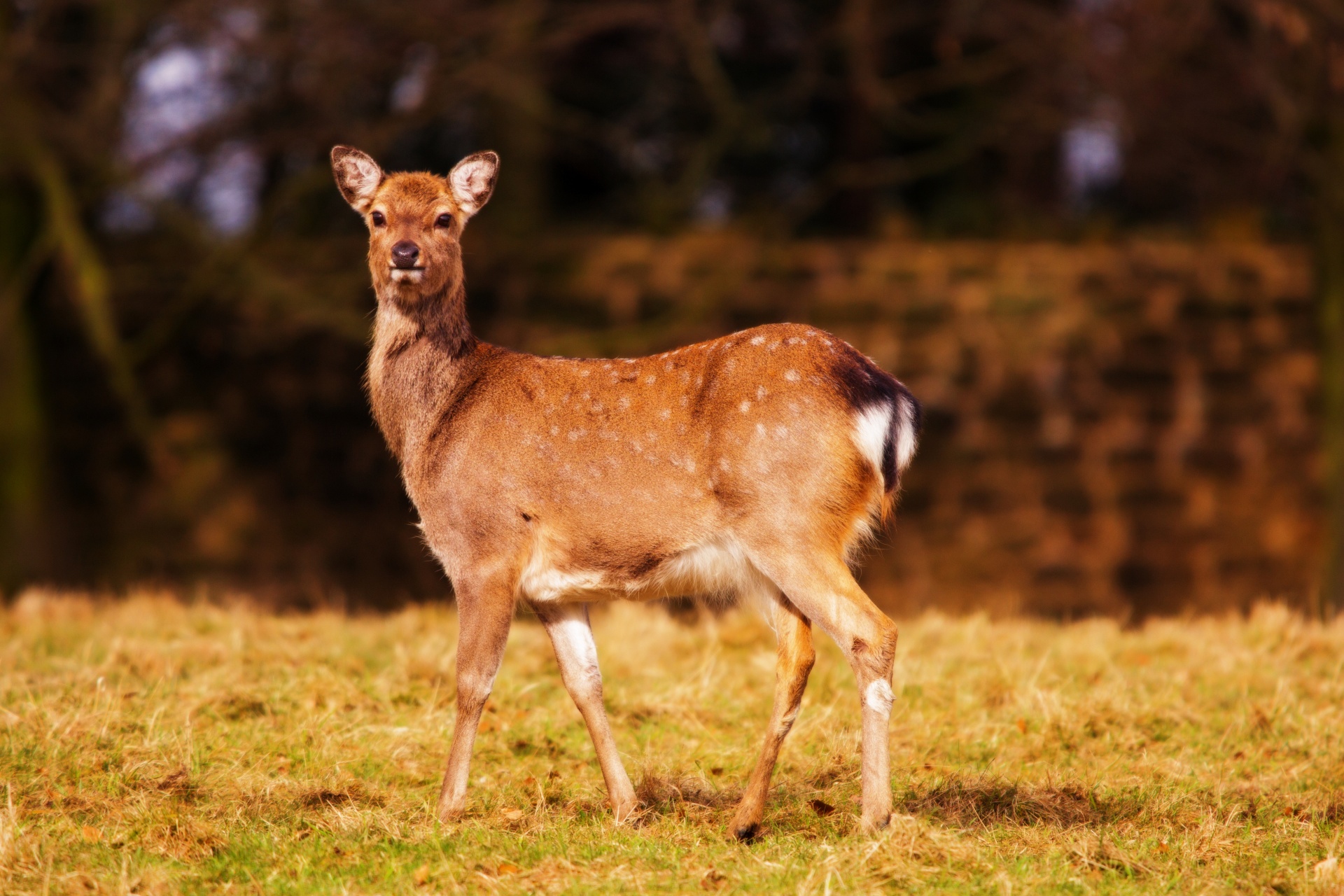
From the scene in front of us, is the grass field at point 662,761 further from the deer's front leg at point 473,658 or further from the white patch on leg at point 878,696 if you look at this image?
the white patch on leg at point 878,696

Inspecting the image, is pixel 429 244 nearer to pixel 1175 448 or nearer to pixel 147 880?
pixel 147 880

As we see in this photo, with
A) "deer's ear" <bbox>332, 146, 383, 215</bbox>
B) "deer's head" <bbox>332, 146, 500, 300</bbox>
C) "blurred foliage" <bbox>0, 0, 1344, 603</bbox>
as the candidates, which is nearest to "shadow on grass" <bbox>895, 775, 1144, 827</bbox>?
"deer's head" <bbox>332, 146, 500, 300</bbox>

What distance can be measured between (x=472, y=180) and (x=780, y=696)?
2.43 m

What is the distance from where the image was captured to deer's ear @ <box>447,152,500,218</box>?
241 inches

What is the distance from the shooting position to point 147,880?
4617 millimetres

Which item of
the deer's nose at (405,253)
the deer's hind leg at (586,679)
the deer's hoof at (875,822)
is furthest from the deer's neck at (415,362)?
the deer's hoof at (875,822)

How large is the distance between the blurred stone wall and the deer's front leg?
806 centimetres

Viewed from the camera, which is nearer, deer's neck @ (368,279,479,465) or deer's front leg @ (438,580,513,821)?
deer's front leg @ (438,580,513,821)

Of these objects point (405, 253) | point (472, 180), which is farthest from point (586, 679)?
point (472, 180)

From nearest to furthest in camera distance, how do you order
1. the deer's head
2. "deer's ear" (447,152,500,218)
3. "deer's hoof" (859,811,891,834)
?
1. "deer's hoof" (859,811,891,834)
2. the deer's head
3. "deer's ear" (447,152,500,218)

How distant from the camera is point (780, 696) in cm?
548

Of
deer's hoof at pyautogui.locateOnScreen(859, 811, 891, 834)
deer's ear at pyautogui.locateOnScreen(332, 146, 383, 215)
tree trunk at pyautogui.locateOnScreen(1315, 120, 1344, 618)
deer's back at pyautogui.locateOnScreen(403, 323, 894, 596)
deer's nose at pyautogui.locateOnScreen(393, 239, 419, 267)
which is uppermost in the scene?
tree trunk at pyautogui.locateOnScreen(1315, 120, 1344, 618)

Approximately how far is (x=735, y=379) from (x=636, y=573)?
789 millimetres

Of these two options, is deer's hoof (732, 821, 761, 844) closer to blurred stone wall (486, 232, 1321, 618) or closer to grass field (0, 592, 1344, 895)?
grass field (0, 592, 1344, 895)
